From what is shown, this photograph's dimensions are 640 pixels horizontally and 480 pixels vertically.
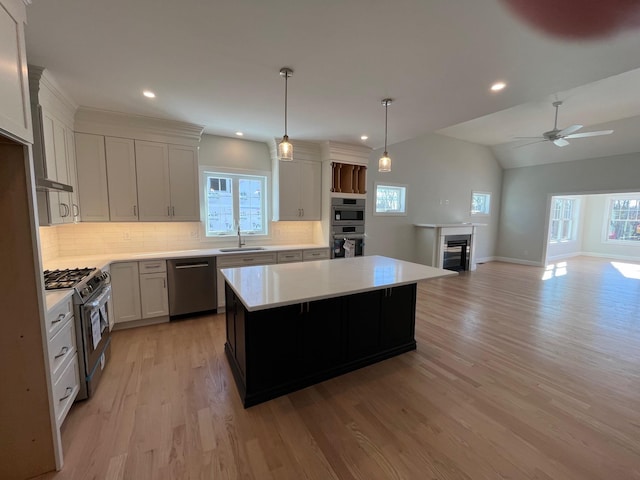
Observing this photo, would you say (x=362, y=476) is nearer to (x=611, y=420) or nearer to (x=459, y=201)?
(x=611, y=420)

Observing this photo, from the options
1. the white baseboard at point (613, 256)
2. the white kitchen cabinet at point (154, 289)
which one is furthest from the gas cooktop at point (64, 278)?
the white baseboard at point (613, 256)

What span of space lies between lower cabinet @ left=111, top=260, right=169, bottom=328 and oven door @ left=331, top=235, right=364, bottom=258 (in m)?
2.63

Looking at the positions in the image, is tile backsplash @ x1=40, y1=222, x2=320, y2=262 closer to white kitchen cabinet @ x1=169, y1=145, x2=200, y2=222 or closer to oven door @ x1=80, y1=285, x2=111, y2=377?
white kitchen cabinet @ x1=169, y1=145, x2=200, y2=222

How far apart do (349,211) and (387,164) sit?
2044 millimetres

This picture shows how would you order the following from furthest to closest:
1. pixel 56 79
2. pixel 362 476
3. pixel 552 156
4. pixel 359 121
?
pixel 552 156
pixel 359 121
pixel 56 79
pixel 362 476

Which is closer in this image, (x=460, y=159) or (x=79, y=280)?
(x=79, y=280)

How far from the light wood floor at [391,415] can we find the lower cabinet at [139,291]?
0.76 feet

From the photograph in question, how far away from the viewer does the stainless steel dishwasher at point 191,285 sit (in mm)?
3545

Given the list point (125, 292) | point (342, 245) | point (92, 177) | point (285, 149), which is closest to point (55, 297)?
point (125, 292)

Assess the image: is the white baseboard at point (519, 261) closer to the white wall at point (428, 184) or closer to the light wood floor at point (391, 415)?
the white wall at point (428, 184)

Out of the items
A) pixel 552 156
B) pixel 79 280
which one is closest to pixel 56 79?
pixel 79 280

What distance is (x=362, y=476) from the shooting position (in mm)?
1499

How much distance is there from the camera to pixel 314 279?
2.36 m

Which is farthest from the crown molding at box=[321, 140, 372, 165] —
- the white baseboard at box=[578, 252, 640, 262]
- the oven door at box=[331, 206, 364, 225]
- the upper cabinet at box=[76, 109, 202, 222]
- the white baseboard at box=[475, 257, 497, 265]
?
the white baseboard at box=[578, 252, 640, 262]
